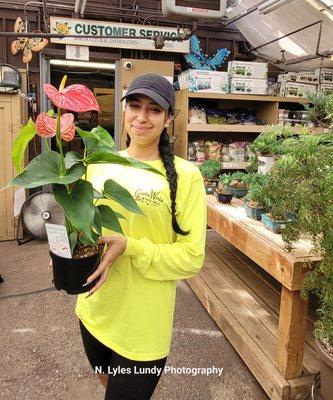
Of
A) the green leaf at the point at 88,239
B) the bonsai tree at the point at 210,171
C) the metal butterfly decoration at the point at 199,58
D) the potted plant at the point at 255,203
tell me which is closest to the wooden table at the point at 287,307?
the potted plant at the point at 255,203

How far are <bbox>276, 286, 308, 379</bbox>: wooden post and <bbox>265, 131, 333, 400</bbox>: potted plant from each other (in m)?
0.17

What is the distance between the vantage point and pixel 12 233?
425 centimetres

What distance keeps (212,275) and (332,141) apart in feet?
5.00

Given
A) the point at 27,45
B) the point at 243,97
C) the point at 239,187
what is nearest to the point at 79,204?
the point at 239,187

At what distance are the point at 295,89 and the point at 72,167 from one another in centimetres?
414

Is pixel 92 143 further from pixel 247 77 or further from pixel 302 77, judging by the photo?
pixel 302 77

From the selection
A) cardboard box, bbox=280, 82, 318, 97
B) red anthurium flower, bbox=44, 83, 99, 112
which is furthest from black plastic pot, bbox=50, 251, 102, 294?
cardboard box, bbox=280, 82, 318, 97

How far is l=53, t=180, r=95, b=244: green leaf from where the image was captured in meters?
0.87

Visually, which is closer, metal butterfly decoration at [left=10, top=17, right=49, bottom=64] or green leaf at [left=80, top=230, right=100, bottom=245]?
green leaf at [left=80, top=230, right=100, bottom=245]

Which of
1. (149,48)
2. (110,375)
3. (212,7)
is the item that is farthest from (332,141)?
(149,48)

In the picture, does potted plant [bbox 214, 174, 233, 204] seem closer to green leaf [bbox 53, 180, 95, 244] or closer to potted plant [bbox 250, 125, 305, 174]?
potted plant [bbox 250, 125, 305, 174]

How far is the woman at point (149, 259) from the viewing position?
3.83 feet

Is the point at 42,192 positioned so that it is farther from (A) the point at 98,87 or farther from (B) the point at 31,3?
(A) the point at 98,87

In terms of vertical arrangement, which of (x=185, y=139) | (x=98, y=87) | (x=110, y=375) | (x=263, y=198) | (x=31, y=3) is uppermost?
(x=31, y=3)
